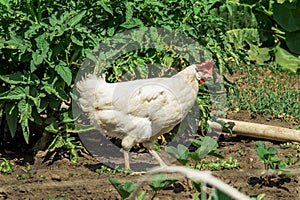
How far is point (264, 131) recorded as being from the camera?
20.5 ft

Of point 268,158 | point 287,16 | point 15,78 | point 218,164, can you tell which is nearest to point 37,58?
point 15,78

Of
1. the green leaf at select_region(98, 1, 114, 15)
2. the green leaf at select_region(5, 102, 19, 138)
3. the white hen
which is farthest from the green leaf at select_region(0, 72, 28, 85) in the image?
the green leaf at select_region(98, 1, 114, 15)

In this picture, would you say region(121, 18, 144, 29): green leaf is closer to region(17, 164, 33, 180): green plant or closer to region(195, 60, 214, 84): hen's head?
region(195, 60, 214, 84): hen's head

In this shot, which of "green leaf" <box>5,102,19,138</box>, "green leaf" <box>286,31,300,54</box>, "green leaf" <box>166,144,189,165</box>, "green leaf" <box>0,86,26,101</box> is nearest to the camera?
"green leaf" <box>166,144,189,165</box>

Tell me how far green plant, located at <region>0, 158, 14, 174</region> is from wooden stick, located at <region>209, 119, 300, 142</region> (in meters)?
1.84

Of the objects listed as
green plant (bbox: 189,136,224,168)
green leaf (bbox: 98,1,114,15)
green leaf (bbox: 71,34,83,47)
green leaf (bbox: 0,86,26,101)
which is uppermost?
green leaf (bbox: 98,1,114,15)

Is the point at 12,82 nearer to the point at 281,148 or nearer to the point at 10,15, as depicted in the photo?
the point at 10,15

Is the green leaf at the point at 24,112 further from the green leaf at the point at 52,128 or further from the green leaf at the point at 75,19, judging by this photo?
the green leaf at the point at 75,19

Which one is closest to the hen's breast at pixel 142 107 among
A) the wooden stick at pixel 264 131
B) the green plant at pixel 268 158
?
the green plant at pixel 268 158

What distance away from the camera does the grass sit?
724 cm

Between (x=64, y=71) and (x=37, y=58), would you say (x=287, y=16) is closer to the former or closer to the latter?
(x=64, y=71)

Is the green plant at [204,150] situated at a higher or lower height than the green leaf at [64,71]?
lower

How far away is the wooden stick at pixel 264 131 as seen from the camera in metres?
6.22

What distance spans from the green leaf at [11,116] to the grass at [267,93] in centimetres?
213
